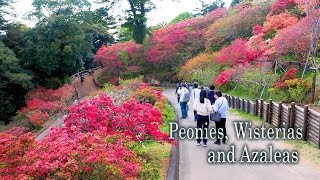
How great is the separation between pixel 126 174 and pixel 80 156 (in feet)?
2.61

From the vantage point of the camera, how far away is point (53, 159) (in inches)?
185

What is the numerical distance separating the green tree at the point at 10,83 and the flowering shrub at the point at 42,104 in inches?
51.5

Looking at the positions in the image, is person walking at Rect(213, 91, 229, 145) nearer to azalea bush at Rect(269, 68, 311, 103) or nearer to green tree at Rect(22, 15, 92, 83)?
azalea bush at Rect(269, 68, 311, 103)

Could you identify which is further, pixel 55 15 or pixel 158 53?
pixel 158 53

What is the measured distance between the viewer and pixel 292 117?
9.17 meters

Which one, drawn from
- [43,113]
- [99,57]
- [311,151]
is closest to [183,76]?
[99,57]

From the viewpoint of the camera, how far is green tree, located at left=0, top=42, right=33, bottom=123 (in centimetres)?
2425

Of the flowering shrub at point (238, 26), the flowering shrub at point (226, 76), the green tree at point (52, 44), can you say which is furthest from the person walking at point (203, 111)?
the green tree at point (52, 44)

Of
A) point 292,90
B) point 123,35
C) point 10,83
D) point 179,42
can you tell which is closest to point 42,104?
point 10,83

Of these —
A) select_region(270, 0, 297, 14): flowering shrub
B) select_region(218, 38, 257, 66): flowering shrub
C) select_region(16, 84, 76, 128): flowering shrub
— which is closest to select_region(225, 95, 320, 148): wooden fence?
select_region(218, 38, 257, 66): flowering shrub

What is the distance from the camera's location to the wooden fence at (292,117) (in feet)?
26.4

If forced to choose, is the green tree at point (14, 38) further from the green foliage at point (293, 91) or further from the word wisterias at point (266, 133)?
the word wisterias at point (266, 133)

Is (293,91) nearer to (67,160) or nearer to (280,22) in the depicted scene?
(280,22)

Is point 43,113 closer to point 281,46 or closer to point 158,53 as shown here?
point 158,53
